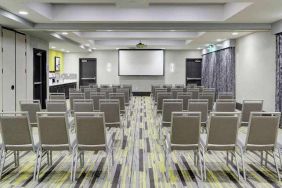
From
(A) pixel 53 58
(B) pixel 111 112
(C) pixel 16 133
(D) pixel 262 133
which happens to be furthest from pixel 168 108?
(A) pixel 53 58

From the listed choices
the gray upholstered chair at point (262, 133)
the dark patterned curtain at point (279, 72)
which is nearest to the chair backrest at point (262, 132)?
the gray upholstered chair at point (262, 133)

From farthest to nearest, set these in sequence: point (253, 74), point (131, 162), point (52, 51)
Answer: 1. point (52, 51)
2. point (253, 74)
3. point (131, 162)

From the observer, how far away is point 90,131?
441cm

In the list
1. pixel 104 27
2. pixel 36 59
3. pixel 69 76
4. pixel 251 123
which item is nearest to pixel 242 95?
pixel 104 27

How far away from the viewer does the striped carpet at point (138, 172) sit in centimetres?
436

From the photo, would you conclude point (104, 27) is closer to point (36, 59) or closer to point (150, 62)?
point (36, 59)

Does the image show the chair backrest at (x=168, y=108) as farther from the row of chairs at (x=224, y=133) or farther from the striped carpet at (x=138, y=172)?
the row of chairs at (x=224, y=133)

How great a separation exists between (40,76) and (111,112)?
307 inches

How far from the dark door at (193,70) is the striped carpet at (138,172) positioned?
1563 centimetres

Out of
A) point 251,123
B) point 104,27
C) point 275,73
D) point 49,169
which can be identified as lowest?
point 49,169

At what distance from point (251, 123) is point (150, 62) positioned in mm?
16395

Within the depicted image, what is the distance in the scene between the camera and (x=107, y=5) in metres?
9.04

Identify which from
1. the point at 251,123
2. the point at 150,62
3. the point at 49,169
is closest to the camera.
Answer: the point at 251,123

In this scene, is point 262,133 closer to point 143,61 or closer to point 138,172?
point 138,172
